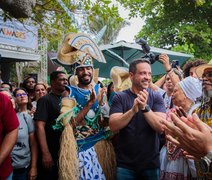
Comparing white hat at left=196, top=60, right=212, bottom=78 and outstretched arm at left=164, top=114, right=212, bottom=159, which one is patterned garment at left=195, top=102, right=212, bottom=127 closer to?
white hat at left=196, top=60, right=212, bottom=78

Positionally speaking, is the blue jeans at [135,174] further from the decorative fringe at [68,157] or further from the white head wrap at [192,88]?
the white head wrap at [192,88]

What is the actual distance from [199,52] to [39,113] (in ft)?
24.6

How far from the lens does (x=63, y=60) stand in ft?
12.1

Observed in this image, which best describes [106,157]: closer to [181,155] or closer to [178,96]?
[181,155]

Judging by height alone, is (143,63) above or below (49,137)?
above

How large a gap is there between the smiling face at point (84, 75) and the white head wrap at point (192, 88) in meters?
1.05

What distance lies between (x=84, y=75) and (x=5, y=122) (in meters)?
1.07

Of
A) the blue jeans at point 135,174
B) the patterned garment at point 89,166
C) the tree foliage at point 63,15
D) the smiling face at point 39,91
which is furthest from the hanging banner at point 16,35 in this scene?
the blue jeans at point 135,174

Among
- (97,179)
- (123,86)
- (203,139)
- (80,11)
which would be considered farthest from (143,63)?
(80,11)

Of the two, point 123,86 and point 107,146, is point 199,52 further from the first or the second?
point 107,146

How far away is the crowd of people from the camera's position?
Result: 290cm

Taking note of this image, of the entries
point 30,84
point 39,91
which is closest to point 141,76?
point 39,91

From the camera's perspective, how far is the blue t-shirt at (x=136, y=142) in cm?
303

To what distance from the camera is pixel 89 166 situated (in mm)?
3312
